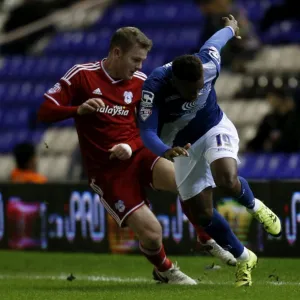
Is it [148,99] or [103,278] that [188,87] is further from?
[103,278]

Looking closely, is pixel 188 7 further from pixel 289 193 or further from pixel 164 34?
pixel 289 193

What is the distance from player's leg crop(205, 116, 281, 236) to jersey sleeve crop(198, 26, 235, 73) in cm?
49

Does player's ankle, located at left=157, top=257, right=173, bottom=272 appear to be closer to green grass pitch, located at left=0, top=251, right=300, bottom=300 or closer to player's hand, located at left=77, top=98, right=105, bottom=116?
green grass pitch, located at left=0, top=251, right=300, bottom=300

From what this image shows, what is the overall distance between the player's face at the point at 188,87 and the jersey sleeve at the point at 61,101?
87cm

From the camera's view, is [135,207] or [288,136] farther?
[288,136]

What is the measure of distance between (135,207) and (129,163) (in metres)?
0.38


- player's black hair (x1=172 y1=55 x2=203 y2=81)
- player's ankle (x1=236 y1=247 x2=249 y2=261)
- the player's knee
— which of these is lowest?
player's ankle (x1=236 y1=247 x2=249 y2=261)

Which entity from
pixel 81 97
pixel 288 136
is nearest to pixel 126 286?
pixel 81 97

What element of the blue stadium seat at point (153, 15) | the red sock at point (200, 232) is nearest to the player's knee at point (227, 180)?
the red sock at point (200, 232)

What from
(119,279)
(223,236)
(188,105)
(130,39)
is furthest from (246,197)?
(119,279)

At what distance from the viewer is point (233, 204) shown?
40.0ft

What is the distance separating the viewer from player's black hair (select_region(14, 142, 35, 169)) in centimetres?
1484

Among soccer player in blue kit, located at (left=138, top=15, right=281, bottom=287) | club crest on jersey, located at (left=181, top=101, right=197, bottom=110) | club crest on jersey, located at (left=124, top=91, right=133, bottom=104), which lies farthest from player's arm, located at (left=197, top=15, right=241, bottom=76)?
club crest on jersey, located at (left=124, top=91, right=133, bottom=104)

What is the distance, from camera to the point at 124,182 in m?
9.05
